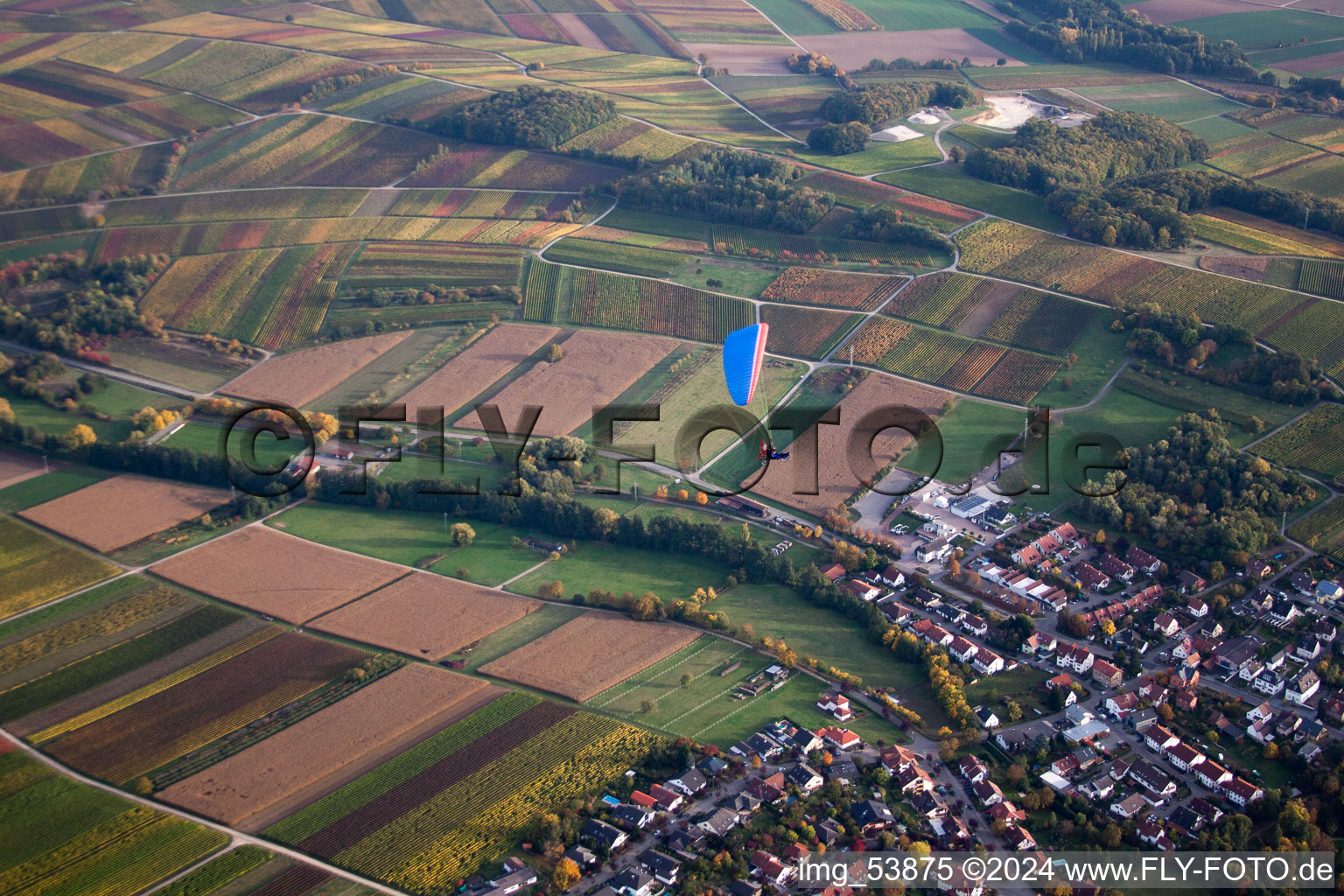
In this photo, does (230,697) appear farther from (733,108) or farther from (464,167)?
(733,108)

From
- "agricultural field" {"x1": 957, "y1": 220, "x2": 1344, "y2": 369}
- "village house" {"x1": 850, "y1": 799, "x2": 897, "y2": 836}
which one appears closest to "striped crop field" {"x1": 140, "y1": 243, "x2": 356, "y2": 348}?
"agricultural field" {"x1": 957, "y1": 220, "x2": 1344, "y2": 369}

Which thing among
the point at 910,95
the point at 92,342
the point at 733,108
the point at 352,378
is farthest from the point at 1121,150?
the point at 92,342

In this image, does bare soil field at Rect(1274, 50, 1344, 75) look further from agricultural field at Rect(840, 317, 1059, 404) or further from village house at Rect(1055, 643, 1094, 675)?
village house at Rect(1055, 643, 1094, 675)

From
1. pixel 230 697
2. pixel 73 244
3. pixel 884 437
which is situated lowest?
pixel 230 697

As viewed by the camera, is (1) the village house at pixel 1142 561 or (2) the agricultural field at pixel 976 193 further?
(2) the agricultural field at pixel 976 193

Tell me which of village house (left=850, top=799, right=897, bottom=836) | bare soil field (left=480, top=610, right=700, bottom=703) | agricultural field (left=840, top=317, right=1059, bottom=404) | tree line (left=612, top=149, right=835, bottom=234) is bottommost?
village house (left=850, top=799, right=897, bottom=836)

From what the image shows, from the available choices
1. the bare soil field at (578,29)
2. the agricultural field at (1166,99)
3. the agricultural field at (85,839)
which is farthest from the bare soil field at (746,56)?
the agricultural field at (85,839)

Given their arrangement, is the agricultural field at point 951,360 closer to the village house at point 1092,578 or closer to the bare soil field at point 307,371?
the village house at point 1092,578
